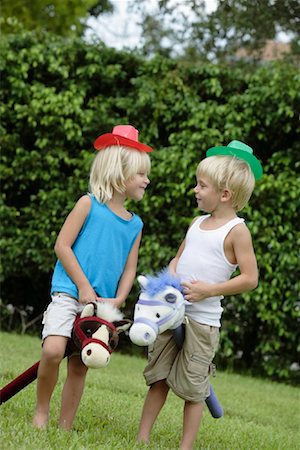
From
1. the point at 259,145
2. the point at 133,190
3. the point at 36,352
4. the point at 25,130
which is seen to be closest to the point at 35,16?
the point at 25,130

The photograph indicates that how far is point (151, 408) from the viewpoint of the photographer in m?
3.73

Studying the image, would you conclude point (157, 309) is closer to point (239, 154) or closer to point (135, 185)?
point (135, 185)

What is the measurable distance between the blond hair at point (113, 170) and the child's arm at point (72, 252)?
0.29ft

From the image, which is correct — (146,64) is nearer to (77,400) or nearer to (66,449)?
(77,400)

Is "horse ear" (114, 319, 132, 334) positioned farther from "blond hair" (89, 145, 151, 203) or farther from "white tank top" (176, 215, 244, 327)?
"blond hair" (89, 145, 151, 203)

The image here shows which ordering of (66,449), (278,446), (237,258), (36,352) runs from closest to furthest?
1. (66,449)
2. (237,258)
3. (278,446)
4. (36,352)

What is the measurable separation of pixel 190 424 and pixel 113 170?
1216 mm

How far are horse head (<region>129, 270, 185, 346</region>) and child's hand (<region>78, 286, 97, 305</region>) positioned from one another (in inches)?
8.2

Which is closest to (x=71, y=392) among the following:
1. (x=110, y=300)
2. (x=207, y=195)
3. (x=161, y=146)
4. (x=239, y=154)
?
(x=110, y=300)

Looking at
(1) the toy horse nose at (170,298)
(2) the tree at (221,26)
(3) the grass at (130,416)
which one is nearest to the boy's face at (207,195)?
(1) the toy horse nose at (170,298)

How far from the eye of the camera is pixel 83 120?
8.38m

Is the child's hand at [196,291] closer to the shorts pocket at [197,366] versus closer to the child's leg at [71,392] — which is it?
the shorts pocket at [197,366]

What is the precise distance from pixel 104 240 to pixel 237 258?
0.61 m

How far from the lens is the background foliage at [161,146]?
25.7 feet
